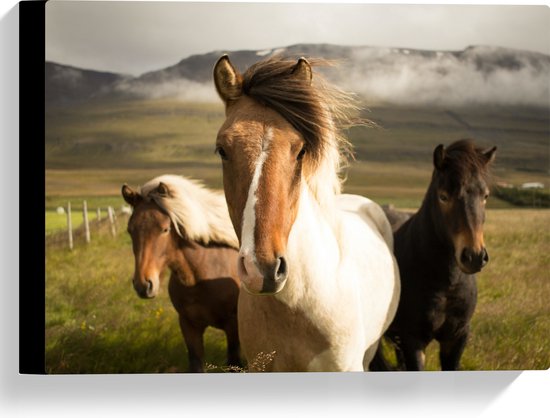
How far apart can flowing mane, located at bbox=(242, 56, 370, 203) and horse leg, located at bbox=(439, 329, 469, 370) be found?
1007mm

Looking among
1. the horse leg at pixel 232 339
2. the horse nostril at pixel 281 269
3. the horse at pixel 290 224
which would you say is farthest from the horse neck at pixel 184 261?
the horse nostril at pixel 281 269

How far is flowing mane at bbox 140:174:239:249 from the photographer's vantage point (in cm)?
301

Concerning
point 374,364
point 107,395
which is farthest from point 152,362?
point 374,364

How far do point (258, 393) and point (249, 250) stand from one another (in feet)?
3.54

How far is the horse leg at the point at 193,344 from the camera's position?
3.05 m

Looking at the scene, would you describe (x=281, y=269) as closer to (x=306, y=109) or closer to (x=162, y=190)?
(x=306, y=109)

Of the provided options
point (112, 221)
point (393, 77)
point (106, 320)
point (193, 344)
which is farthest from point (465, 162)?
point (106, 320)

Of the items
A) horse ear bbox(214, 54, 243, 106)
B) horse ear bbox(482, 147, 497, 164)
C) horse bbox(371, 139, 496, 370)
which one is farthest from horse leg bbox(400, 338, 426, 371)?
horse ear bbox(214, 54, 243, 106)

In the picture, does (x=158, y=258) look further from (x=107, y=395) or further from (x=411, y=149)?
(x=411, y=149)

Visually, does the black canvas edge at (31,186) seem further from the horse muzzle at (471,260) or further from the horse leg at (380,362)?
the horse muzzle at (471,260)

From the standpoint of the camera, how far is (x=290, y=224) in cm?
229

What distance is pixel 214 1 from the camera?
306 cm

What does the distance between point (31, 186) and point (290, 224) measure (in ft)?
4.20

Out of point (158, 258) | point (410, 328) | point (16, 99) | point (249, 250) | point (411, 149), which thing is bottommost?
point (410, 328)
